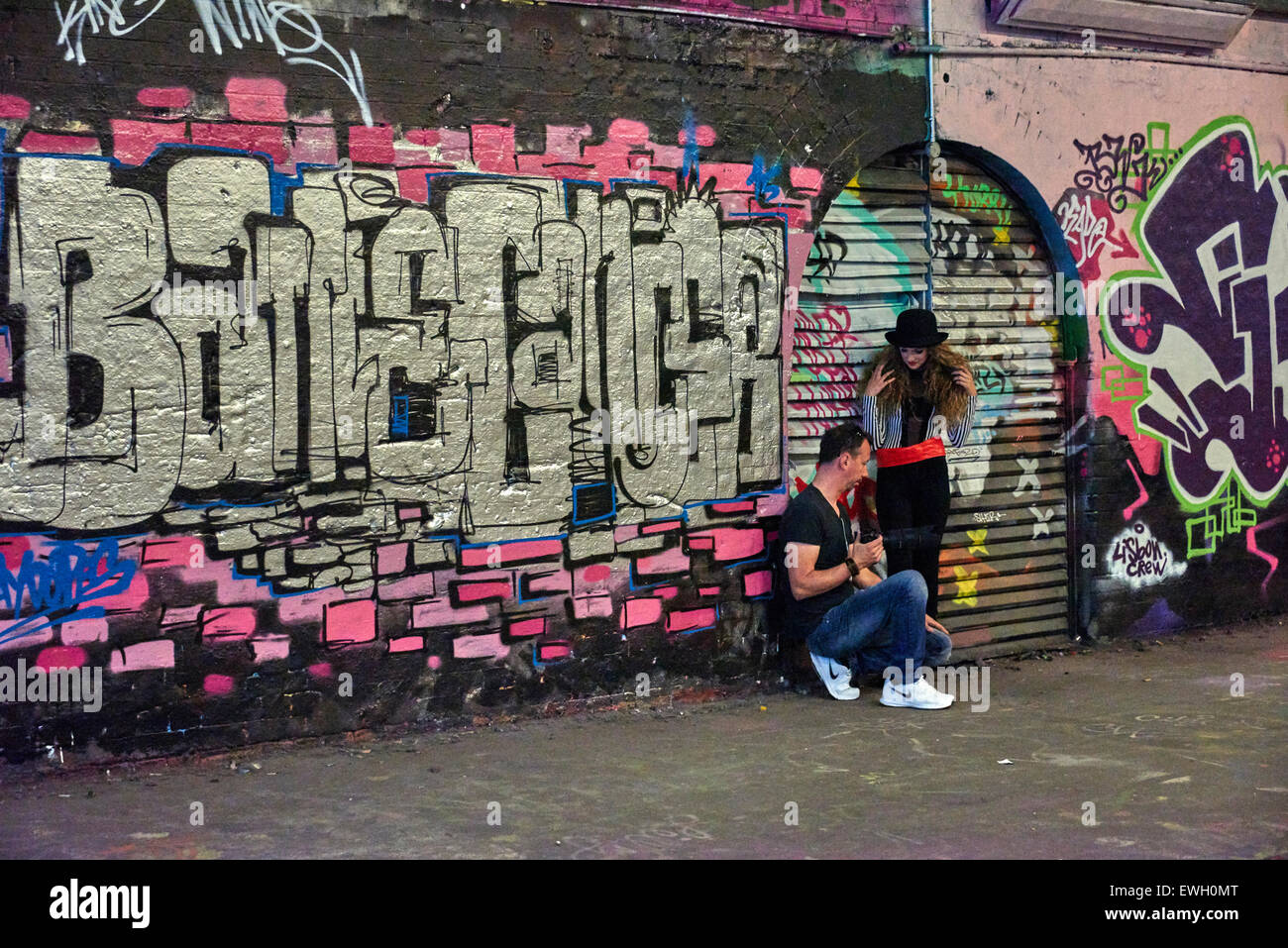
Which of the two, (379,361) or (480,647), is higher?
(379,361)

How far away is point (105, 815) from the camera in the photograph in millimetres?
5141

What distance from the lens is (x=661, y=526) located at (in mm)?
6977

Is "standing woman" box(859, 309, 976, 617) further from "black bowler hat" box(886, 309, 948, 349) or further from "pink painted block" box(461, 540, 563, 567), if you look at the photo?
"pink painted block" box(461, 540, 563, 567)

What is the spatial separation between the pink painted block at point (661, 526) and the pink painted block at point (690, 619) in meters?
0.43

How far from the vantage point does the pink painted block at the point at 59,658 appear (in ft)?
18.2

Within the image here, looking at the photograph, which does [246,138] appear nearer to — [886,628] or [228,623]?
[228,623]

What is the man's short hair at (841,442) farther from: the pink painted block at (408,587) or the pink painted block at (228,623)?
the pink painted block at (228,623)

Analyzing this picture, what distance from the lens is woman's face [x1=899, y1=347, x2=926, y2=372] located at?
7.50 metres

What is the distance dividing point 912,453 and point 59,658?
4.38m

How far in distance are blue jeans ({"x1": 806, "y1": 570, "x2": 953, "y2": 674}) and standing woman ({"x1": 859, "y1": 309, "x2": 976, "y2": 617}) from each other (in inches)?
26.9

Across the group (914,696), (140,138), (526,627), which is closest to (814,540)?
(914,696)

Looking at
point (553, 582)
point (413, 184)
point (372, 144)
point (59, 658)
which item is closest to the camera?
point (59, 658)

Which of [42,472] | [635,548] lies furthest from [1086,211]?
[42,472]

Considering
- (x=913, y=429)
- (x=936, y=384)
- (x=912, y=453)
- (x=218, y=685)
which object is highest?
(x=936, y=384)
